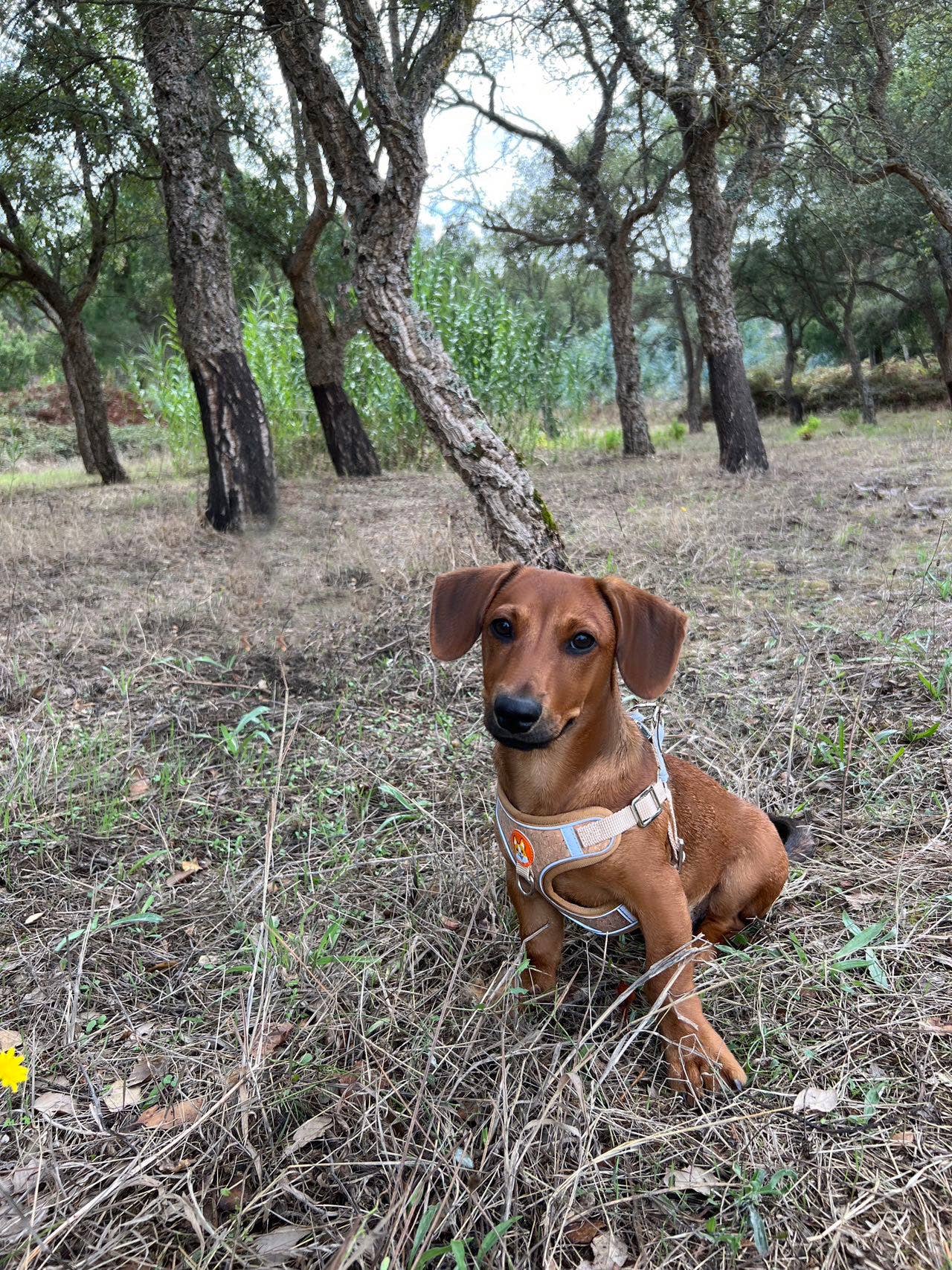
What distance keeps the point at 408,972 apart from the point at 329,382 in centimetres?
1083

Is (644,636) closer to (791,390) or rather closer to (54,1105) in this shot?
(54,1105)

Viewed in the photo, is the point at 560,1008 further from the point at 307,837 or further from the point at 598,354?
the point at 598,354

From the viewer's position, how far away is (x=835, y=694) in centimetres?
361

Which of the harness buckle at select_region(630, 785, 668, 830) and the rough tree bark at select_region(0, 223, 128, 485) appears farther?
the rough tree bark at select_region(0, 223, 128, 485)

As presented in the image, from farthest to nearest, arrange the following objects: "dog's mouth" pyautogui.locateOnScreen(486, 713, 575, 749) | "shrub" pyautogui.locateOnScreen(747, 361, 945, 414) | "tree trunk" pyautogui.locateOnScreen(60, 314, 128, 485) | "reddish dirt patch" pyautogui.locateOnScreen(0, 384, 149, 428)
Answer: "reddish dirt patch" pyautogui.locateOnScreen(0, 384, 149, 428), "shrub" pyautogui.locateOnScreen(747, 361, 945, 414), "tree trunk" pyautogui.locateOnScreen(60, 314, 128, 485), "dog's mouth" pyautogui.locateOnScreen(486, 713, 575, 749)

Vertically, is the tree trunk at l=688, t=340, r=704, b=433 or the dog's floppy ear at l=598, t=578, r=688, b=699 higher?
the tree trunk at l=688, t=340, r=704, b=433

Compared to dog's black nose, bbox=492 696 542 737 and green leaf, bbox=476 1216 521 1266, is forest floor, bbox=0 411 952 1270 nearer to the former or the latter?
green leaf, bbox=476 1216 521 1266

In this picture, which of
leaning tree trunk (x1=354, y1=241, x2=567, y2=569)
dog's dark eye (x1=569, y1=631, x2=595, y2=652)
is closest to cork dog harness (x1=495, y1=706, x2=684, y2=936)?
dog's dark eye (x1=569, y1=631, x2=595, y2=652)

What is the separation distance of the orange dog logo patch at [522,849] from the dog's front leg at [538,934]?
136 millimetres

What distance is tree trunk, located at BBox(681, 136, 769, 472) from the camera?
10336mm

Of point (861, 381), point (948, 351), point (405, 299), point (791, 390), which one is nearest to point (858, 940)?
point (405, 299)

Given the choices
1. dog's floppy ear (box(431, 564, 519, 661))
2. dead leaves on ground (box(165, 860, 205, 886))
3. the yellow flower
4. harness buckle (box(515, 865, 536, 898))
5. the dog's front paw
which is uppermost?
dog's floppy ear (box(431, 564, 519, 661))

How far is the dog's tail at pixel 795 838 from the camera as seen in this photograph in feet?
8.80

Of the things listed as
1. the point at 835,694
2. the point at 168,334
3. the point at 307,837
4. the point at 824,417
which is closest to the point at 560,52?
the point at 168,334
